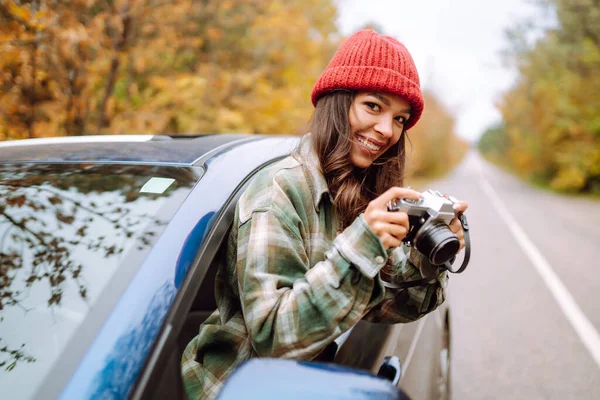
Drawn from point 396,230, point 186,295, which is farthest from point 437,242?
point 186,295

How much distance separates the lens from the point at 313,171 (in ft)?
4.34

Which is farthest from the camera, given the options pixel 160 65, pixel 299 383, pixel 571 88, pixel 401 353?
pixel 571 88

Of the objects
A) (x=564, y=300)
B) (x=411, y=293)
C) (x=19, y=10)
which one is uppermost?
(x=19, y=10)

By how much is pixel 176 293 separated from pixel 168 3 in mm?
4540

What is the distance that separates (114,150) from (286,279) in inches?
32.1

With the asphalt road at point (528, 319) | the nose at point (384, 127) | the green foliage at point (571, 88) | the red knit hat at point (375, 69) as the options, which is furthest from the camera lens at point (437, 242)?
the green foliage at point (571, 88)

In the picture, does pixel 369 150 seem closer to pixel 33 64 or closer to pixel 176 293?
pixel 176 293

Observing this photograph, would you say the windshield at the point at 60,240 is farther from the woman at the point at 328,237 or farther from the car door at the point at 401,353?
the car door at the point at 401,353

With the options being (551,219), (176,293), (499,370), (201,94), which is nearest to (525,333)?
(499,370)

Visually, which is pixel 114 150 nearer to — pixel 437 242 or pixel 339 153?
pixel 339 153

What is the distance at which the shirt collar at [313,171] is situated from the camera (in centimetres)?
127

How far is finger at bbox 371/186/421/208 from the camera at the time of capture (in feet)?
3.56

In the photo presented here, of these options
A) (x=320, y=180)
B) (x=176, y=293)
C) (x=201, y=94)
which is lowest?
(x=201, y=94)

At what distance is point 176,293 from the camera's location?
1.02m
